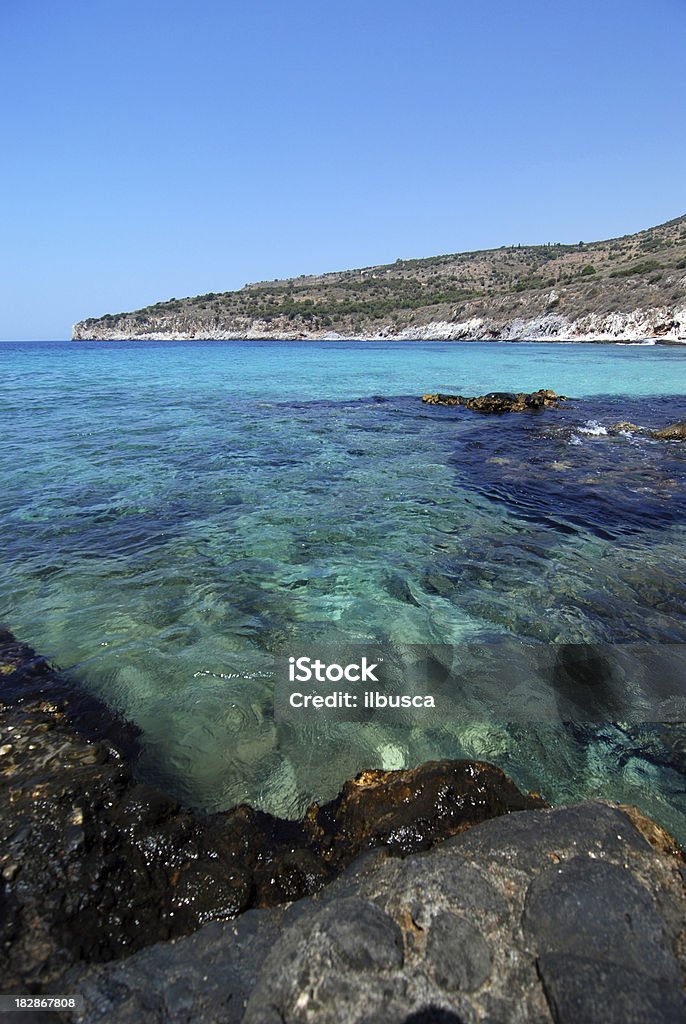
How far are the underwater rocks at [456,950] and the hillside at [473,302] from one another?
73.8 metres

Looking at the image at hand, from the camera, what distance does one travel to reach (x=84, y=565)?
6426mm

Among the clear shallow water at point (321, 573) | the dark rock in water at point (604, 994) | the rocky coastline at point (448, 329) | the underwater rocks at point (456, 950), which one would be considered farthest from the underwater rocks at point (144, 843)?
the rocky coastline at point (448, 329)

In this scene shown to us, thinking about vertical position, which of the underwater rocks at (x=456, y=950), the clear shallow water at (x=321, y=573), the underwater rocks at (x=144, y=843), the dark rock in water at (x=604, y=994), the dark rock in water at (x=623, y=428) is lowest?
the dark rock in water at (x=623, y=428)

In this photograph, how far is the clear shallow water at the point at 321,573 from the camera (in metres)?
3.64

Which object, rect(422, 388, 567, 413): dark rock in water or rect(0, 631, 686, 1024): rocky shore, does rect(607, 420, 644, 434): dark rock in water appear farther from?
rect(0, 631, 686, 1024): rocky shore

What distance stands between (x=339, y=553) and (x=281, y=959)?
16.6ft

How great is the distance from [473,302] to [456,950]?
4212 inches

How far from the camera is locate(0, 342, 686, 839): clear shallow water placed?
143 inches

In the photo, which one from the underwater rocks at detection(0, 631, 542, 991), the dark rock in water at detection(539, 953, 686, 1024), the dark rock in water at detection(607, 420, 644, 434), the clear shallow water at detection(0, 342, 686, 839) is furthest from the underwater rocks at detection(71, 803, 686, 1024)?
the dark rock in water at detection(607, 420, 644, 434)

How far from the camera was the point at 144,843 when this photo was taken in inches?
107

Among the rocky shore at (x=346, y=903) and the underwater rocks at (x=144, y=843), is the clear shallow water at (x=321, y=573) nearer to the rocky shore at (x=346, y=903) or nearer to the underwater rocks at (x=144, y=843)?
the underwater rocks at (x=144, y=843)

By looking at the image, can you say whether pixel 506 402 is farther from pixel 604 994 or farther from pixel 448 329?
pixel 448 329

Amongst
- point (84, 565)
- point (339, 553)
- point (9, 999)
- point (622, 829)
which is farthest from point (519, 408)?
point (9, 999)

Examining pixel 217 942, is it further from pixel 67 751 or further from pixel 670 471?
pixel 670 471
